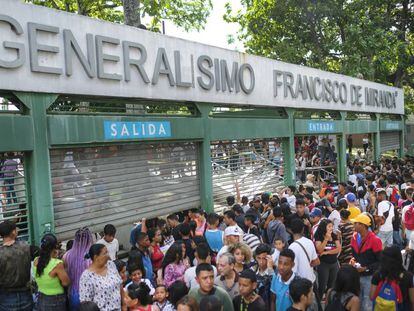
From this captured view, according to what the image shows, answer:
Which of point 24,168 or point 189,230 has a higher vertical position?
point 24,168

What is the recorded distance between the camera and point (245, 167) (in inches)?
461

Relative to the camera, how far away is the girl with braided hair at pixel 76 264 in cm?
482

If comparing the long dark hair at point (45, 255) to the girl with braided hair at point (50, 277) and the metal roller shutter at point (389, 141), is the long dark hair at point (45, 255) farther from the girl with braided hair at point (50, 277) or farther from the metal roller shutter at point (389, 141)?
the metal roller shutter at point (389, 141)

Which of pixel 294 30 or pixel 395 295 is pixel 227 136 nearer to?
pixel 395 295

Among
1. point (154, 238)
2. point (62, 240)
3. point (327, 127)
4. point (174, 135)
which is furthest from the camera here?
point (327, 127)

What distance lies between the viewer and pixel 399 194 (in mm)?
10203

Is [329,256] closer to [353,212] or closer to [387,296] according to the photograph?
[387,296]

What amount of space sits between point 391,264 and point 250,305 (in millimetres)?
1499

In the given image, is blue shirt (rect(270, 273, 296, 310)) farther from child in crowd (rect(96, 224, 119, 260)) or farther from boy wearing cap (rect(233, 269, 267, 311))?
child in crowd (rect(96, 224, 119, 260))

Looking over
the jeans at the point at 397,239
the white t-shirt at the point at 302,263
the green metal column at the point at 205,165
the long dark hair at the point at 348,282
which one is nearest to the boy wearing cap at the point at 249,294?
the long dark hair at the point at 348,282

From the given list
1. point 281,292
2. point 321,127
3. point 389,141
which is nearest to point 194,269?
point 281,292

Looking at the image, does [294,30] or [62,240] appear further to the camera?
[294,30]

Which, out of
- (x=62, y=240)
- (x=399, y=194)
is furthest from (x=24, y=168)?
(x=399, y=194)

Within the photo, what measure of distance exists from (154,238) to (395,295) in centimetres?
317
